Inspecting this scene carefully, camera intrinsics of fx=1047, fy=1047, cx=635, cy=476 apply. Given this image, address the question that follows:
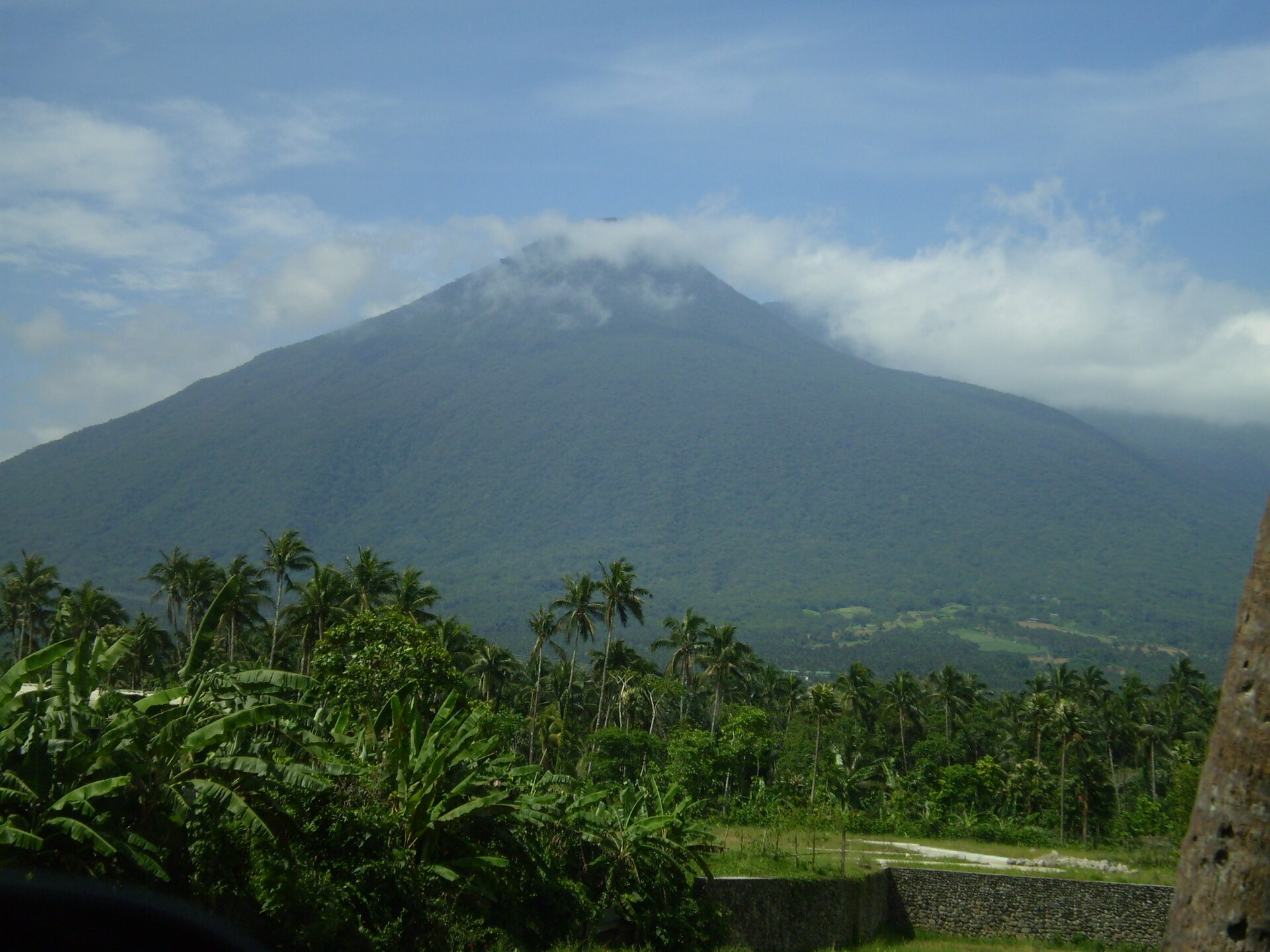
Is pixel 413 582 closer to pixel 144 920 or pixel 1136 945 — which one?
pixel 1136 945

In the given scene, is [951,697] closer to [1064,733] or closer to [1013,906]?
[1064,733]

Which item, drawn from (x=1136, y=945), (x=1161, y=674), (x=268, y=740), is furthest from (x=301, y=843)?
(x=1161, y=674)

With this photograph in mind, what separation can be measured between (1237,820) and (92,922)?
22.1ft

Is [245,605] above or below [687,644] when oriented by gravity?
above

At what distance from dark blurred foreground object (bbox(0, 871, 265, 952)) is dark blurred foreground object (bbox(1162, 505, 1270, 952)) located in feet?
18.9

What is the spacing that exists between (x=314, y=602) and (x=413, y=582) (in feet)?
15.2

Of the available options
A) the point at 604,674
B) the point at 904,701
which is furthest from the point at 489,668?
the point at 904,701

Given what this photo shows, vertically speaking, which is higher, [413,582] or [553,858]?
[413,582]

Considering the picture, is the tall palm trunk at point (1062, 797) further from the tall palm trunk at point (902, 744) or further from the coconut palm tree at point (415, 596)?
the coconut palm tree at point (415, 596)

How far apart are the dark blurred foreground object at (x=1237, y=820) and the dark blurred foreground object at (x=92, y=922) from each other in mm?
5774

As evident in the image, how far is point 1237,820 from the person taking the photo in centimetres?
656

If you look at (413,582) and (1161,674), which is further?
(1161,674)

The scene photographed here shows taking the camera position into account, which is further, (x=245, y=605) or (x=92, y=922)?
(x=245, y=605)

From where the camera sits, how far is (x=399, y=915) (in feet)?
46.0
